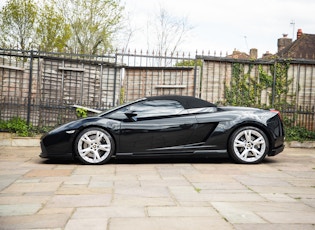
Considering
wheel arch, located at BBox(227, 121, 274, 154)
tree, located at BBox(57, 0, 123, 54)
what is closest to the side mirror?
wheel arch, located at BBox(227, 121, 274, 154)

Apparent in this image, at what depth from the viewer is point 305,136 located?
9758 mm

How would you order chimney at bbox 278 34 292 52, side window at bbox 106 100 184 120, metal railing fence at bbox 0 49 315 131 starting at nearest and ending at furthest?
side window at bbox 106 100 184 120 → metal railing fence at bbox 0 49 315 131 → chimney at bbox 278 34 292 52

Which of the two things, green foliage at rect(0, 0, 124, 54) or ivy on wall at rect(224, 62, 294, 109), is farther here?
green foliage at rect(0, 0, 124, 54)

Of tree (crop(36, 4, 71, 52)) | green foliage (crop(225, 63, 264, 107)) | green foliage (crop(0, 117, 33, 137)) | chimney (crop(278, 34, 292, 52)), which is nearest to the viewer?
green foliage (crop(0, 117, 33, 137))

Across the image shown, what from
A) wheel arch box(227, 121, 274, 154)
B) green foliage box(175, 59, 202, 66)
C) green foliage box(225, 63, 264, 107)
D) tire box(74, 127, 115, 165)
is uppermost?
green foliage box(175, 59, 202, 66)

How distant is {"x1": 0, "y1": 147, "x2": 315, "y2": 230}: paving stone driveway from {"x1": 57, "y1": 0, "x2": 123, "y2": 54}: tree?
21026 mm

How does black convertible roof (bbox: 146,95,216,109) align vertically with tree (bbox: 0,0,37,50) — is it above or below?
below

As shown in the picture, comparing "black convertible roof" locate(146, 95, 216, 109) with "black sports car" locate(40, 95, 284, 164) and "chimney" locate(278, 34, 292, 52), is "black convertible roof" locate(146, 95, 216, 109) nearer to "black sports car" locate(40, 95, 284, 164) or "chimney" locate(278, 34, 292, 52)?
"black sports car" locate(40, 95, 284, 164)

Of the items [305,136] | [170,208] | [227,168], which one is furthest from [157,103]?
[305,136]

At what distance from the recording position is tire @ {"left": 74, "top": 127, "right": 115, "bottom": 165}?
6.09 meters

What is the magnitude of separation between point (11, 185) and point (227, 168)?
3.16m

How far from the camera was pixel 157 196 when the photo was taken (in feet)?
12.3

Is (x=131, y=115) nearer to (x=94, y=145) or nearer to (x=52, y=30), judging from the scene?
(x=94, y=145)

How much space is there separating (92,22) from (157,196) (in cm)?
2410
